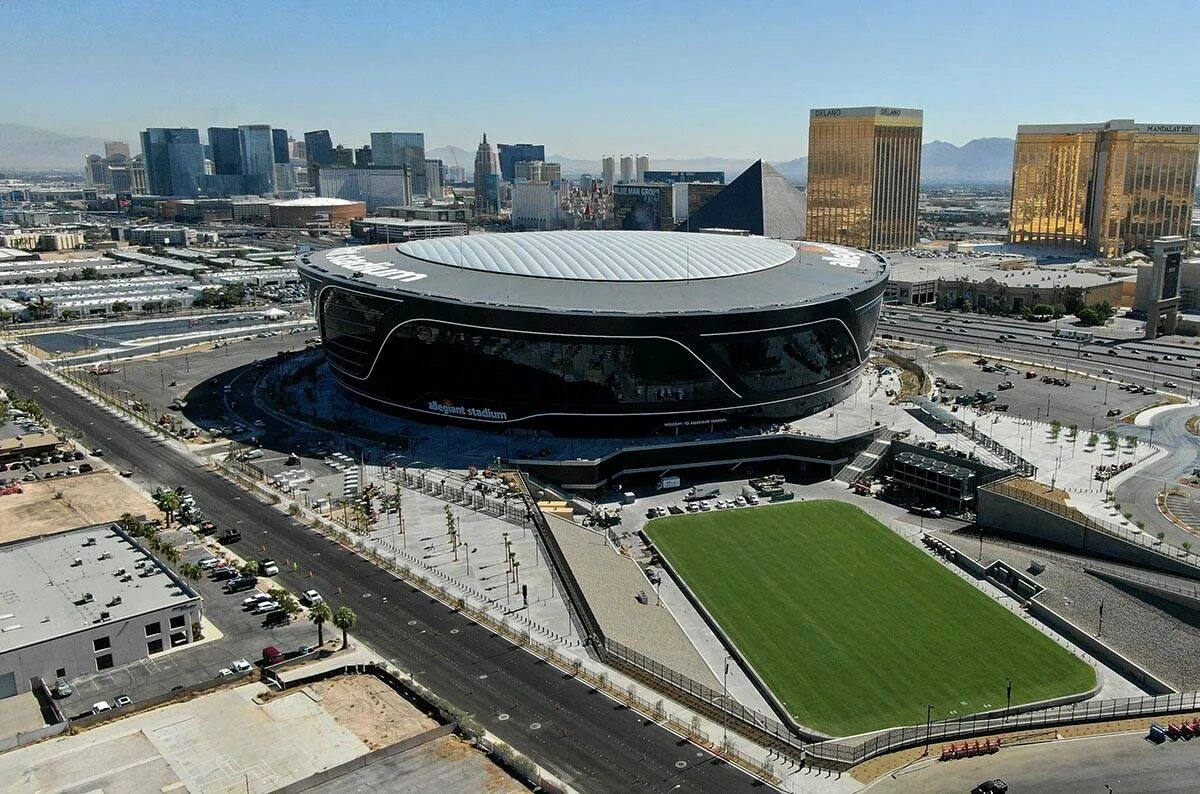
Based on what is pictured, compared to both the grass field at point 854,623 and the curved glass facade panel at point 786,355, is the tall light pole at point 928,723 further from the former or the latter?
the curved glass facade panel at point 786,355

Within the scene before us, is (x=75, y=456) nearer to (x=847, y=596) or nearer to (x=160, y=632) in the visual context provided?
(x=160, y=632)

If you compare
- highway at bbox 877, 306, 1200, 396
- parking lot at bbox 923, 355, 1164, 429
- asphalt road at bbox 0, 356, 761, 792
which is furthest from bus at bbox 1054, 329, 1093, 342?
asphalt road at bbox 0, 356, 761, 792

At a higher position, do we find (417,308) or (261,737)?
(417,308)

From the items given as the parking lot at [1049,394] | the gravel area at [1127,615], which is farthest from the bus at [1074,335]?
the gravel area at [1127,615]

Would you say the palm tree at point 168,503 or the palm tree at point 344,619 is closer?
the palm tree at point 344,619

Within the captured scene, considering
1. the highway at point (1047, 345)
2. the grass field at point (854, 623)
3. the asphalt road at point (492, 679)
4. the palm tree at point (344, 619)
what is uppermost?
the highway at point (1047, 345)

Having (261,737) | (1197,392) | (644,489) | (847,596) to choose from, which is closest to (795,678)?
(847,596)
